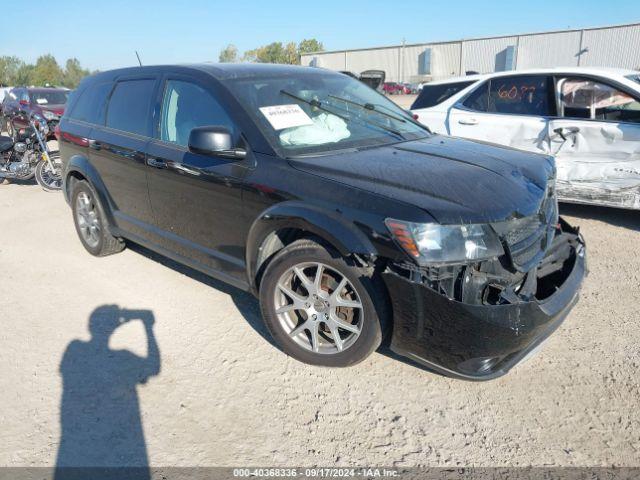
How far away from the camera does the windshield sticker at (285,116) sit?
11.1 feet

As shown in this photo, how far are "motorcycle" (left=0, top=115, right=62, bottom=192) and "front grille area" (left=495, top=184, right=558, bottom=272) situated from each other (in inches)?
329

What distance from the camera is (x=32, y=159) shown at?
30.8ft

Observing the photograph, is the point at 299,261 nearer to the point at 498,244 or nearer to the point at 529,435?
the point at 498,244

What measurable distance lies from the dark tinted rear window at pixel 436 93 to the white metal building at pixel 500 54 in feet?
137

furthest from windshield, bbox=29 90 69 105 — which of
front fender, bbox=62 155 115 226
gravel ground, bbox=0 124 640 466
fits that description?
gravel ground, bbox=0 124 640 466

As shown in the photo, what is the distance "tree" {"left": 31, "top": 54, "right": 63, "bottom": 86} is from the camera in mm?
81963

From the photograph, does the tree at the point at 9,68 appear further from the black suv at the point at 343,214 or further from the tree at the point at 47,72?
the black suv at the point at 343,214

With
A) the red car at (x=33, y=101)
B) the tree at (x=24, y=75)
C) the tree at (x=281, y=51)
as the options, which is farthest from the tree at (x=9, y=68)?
the red car at (x=33, y=101)

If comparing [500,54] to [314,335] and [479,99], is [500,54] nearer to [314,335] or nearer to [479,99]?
[479,99]

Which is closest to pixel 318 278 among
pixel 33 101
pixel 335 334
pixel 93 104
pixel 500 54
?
pixel 335 334

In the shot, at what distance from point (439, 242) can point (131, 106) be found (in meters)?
3.15

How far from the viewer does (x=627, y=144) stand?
5.38 meters

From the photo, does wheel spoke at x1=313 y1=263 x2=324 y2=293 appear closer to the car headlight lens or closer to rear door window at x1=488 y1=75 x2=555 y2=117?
the car headlight lens

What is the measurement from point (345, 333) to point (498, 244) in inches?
40.8
